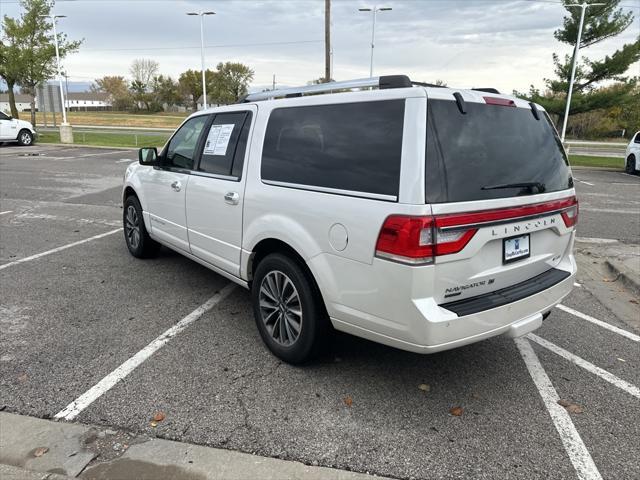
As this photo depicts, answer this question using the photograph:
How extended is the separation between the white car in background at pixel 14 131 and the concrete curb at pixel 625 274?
79.1 ft

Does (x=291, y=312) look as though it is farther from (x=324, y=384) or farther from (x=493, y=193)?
(x=493, y=193)

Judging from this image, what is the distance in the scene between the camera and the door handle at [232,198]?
3720mm

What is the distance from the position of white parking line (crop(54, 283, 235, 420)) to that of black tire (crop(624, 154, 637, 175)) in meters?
18.6

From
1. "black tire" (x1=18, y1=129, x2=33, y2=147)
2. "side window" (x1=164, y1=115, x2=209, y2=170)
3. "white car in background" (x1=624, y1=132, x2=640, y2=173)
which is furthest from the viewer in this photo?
"black tire" (x1=18, y1=129, x2=33, y2=147)

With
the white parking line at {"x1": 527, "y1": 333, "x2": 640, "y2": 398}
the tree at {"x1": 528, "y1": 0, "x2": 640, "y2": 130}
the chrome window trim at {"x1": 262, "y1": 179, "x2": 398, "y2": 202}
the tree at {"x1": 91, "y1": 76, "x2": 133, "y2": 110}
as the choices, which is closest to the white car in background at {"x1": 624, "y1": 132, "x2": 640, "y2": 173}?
the tree at {"x1": 528, "y1": 0, "x2": 640, "y2": 130}

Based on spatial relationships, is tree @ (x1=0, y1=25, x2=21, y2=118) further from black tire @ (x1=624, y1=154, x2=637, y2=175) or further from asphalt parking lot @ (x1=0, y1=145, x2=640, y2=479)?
black tire @ (x1=624, y1=154, x2=637, y2=175)

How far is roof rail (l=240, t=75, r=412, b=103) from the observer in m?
2.85

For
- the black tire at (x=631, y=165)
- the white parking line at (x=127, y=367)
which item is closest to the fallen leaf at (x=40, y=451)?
the white parking line at (x=127, y=367)

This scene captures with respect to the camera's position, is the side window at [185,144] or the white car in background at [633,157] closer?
the side window at [185,144]

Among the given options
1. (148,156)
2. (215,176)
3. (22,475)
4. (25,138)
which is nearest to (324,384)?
(22,475)

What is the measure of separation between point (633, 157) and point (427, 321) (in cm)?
1923

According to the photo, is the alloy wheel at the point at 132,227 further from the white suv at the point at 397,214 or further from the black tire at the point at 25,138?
the black tire at the point at 25,138

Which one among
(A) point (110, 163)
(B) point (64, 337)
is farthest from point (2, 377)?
(A) point (110, 163)

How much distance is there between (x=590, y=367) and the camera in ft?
11.6
